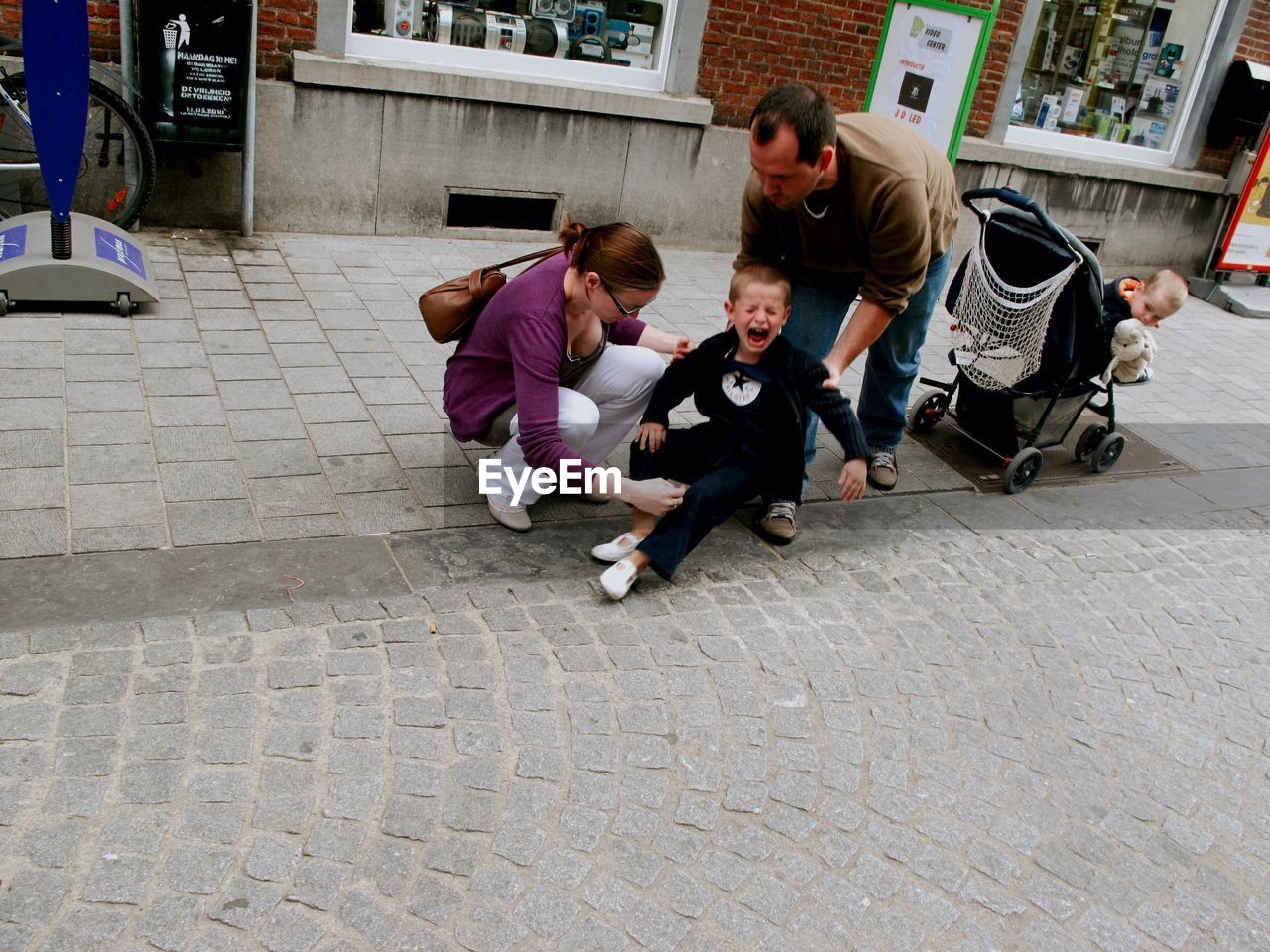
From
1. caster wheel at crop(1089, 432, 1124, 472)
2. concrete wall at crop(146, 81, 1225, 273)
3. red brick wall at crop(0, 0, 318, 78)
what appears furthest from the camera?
concrete wall at crop(146, 81, 1225, 273)

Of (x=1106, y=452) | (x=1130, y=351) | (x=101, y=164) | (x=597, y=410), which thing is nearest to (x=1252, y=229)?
(x=1106, y=452)

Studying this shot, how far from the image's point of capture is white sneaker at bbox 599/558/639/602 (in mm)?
3781

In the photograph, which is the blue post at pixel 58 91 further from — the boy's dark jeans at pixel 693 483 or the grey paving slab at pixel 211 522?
the boy's dark jeans at pixel 693 483

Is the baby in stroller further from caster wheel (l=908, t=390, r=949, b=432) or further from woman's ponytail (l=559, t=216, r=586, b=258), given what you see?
woman's ponytail (l=559, t=216, r=586, b=258)

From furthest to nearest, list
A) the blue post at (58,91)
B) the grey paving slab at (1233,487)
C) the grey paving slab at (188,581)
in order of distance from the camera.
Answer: the grey paving slab at (1233,487), the blue post at (58,91), the grey paving slab at (188,581)

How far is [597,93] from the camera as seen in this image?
7660 millimetres

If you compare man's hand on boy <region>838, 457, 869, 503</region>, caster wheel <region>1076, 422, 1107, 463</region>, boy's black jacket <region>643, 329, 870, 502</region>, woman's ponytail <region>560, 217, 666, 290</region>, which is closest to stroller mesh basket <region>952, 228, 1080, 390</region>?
caster wheel <region>1076, 422, 1107, 463</region>

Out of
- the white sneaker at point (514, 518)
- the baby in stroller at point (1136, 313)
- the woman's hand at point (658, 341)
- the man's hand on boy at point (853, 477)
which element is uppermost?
the baby in stroller at point (1136, 313)

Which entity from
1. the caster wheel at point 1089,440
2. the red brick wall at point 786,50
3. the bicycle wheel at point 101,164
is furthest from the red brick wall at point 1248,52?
the bicycle wheel at point 101,164

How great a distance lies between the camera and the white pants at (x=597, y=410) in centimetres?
404

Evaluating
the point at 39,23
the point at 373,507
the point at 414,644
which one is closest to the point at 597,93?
the point at 39,23

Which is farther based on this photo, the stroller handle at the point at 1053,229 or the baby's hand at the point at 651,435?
the stroller handle at the point at 1053,229

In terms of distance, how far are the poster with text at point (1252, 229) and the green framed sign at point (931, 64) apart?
4053 millimetres

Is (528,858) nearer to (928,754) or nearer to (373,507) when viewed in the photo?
(928,754)
